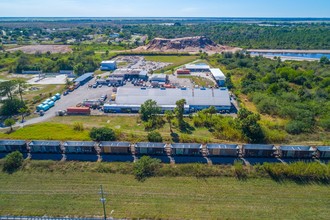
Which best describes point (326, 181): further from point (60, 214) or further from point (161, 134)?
point (60, 214)

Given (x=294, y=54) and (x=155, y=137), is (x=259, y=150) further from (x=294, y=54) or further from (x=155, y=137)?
(x=294, y=54)

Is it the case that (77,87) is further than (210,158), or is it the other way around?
(77,87)

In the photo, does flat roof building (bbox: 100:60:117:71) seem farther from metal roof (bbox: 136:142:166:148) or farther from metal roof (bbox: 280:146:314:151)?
metal roof (bbox: 280:146:314:151)

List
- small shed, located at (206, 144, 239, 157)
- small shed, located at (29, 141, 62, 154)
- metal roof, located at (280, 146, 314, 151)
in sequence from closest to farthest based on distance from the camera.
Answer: metal roof, located at (280, 146, 314, 151) < small shed, located at (206, 144, 239, 157) < small shed, located at (29, 141, 62, 154)

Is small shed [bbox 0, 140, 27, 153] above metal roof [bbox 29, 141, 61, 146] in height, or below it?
below

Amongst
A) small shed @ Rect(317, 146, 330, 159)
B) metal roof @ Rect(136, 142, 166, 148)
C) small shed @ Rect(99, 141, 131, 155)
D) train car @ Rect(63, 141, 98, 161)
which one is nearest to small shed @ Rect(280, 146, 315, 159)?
small shed @ Rect(317, 146, 330, 159)

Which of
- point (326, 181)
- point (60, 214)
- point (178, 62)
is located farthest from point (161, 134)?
point (178, 62)

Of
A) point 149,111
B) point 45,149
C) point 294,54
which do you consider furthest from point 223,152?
point 294,54
